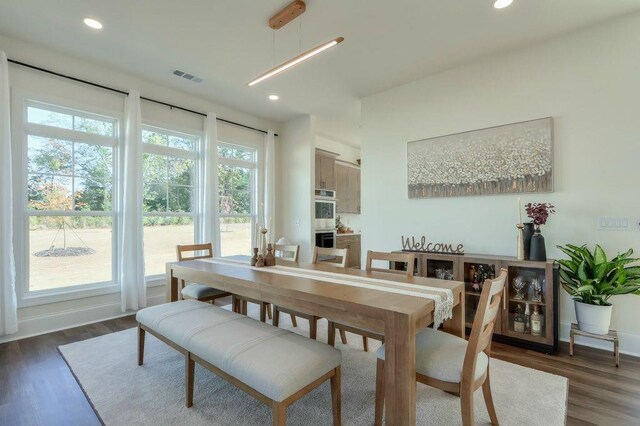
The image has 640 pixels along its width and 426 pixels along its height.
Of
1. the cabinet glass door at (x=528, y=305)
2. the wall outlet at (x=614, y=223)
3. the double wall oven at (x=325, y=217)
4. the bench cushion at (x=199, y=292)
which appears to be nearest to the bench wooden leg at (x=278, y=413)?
the bench cushion at (x=199, y=292)

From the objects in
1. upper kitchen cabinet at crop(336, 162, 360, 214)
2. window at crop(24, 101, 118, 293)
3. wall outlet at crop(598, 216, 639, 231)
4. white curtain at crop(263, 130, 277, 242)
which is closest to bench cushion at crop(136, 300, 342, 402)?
window at crop(24, 101, 118, 293)

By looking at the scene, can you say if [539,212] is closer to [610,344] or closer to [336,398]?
[610,344]

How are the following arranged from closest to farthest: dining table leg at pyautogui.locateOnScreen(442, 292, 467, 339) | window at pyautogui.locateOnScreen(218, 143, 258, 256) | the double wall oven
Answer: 1. dining table leg at pyautogui.locateOnScreen(442, 292, 467, 339)
2. window at pyautogui.locateOnScreen(218, 143, 258, 256)
3. the double wall oven

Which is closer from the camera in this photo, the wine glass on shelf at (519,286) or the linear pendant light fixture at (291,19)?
the linear pendant light fixture at (291,19)

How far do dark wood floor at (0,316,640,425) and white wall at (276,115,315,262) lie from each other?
10.8ft

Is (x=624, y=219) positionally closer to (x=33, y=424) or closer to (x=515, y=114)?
(x=515, y=114)

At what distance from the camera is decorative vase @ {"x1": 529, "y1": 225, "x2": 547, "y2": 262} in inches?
110

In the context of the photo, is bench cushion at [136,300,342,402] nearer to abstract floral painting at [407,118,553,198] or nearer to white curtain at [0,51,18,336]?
white curtain at [0,51,18,336]

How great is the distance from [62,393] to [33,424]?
1.07 feet

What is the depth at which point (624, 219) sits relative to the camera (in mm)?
2693

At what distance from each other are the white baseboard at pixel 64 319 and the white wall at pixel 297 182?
8.96 feet

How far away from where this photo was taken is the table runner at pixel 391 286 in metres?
1.63

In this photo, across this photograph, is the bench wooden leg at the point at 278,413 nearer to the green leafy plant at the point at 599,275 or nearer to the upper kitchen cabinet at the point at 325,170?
the green leafy plant at the point at 599,275

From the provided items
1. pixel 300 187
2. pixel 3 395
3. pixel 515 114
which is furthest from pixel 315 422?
pixel 300 187
